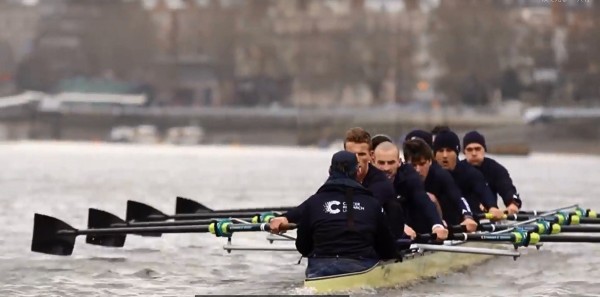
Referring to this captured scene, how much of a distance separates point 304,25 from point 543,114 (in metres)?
46.6

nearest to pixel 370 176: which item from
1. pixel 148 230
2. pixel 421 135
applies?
pixel 148 230

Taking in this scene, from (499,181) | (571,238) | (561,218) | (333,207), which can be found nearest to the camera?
(333,207)

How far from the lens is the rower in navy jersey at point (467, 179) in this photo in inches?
854

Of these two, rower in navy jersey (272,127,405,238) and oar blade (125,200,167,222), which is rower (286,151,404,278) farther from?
oar blade (125,200,167,222)

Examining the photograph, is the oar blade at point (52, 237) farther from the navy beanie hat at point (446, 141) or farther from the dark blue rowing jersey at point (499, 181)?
the dark blue rowing jersey at point (499, 181)

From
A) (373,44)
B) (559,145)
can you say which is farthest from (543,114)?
(373,44)

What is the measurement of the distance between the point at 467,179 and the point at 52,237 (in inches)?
235

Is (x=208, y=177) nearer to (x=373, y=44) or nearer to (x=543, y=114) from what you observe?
(x=543, y=114)

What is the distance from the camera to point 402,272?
61.3 ft

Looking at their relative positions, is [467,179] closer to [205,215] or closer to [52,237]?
[205,215]

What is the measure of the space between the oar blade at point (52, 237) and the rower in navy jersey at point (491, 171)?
588 cm

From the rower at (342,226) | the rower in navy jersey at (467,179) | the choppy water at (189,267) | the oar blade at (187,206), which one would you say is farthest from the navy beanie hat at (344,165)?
the oar blade at (187,206)

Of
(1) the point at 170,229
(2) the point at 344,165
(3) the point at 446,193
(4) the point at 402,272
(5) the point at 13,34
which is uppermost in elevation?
(5) the point at 13,34

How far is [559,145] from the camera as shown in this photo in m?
117
